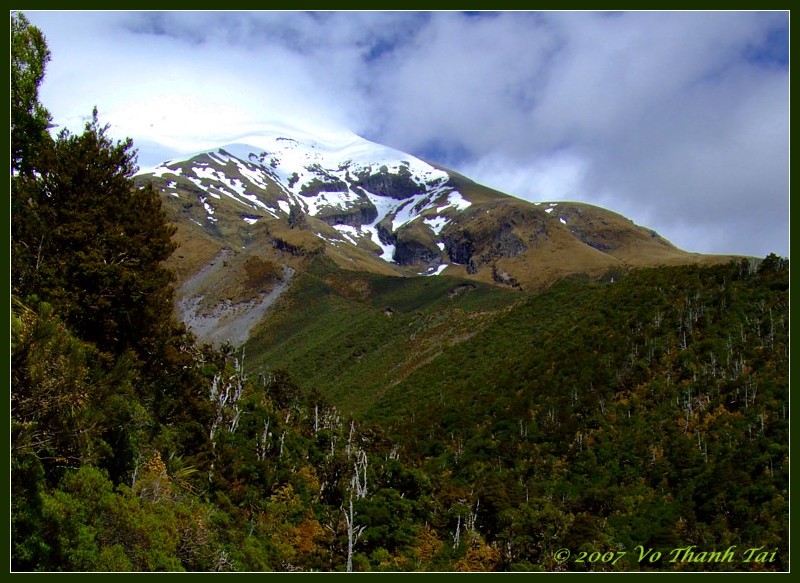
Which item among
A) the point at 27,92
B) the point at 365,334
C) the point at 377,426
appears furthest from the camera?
the point at 365,334

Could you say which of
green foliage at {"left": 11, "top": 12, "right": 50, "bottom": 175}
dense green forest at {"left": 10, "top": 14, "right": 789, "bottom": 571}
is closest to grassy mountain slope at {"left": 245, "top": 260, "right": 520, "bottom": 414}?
dense green forest at {"left": 10, "top": 14, "right": 789, "bottom": 571}

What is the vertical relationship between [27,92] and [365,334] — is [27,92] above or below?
below

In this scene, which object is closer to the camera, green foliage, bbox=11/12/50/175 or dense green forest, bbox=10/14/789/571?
dense green forest, bbox=10/14/789/571

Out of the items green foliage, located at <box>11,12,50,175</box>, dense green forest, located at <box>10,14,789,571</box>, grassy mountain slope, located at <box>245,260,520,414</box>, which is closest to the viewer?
dense green forest, located at <box>10,14,789,571</box>

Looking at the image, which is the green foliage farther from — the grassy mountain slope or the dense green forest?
the grassy mountain slope

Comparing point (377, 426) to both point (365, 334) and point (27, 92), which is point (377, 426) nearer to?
point (27, 92)

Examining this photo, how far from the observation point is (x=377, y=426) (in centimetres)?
6856

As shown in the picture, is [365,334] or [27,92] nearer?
[27,92]

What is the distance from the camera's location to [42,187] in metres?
19.2

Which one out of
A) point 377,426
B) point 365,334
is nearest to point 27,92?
point 377,426

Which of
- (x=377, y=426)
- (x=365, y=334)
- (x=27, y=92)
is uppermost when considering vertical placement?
(x=365, y=334)

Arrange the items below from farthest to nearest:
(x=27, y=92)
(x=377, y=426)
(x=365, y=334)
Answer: (x=365, y=334) < (x=377, y=426) < (x=27, y=92)

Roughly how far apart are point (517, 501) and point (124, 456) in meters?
40.7

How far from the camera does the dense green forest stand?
12.9 meters
